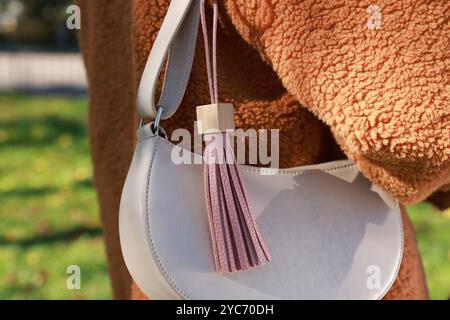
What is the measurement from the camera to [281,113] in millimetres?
778

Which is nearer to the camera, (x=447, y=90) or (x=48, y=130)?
(x=447, y=90)

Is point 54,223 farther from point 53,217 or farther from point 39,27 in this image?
point 39,27

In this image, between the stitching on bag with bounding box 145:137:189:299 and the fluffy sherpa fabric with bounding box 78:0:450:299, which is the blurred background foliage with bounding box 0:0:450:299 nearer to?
the fluffy sherpa fabric with bounding box 78:0:450:299

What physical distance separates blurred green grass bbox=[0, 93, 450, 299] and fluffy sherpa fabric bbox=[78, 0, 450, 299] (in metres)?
1.36

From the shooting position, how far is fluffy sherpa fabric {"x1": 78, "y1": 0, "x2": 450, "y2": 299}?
0.66m

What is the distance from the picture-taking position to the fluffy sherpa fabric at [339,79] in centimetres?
66

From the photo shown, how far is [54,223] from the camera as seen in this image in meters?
2.83

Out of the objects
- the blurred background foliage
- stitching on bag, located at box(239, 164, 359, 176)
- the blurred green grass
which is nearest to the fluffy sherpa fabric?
stitching on bag, located at box(239, 164, 359, 176)

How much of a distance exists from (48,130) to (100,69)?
12.1ft

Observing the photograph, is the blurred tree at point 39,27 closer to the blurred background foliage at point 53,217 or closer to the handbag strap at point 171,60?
the blurred background foliage at point 53,217
